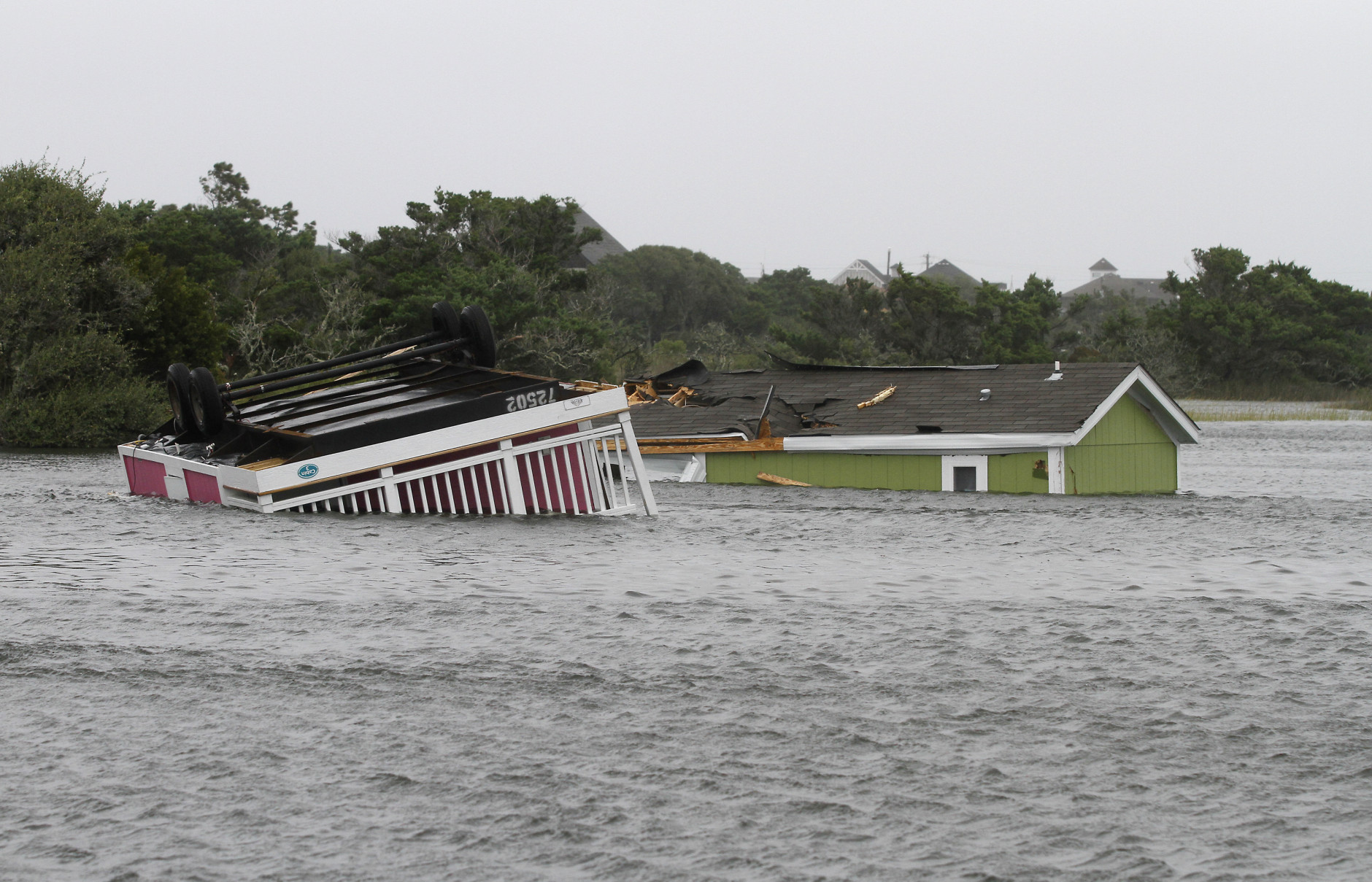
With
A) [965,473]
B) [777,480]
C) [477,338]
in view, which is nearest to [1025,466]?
[965,473]

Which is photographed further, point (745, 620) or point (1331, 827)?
point (745, 620)

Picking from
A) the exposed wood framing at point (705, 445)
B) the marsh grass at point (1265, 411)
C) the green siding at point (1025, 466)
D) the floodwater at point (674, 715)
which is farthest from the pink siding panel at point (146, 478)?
the marsh grass at point (1265, 411)

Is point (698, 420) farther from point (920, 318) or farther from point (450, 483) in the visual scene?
point (920, 318)

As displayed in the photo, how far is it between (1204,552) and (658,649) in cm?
842

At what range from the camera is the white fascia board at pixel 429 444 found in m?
17.3

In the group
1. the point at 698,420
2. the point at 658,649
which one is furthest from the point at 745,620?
the point at 698,420

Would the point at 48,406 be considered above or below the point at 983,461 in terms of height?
above

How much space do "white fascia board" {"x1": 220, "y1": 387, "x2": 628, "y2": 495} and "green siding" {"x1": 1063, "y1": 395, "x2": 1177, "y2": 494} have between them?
12.8 m

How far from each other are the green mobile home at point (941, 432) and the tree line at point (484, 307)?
19415 millimetres

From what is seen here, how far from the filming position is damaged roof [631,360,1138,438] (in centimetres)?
2762

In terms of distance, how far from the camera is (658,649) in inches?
342

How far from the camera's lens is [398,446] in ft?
57.6

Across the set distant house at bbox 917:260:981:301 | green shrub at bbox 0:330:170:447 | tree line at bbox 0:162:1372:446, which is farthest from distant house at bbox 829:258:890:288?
green shrub at bbox 0:330:170:447

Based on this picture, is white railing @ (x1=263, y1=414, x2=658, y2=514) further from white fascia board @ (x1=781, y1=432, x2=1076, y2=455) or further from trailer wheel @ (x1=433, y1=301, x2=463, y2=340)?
white fascia board @ (x1=781, y1=432, x2=1076, y2=455)
